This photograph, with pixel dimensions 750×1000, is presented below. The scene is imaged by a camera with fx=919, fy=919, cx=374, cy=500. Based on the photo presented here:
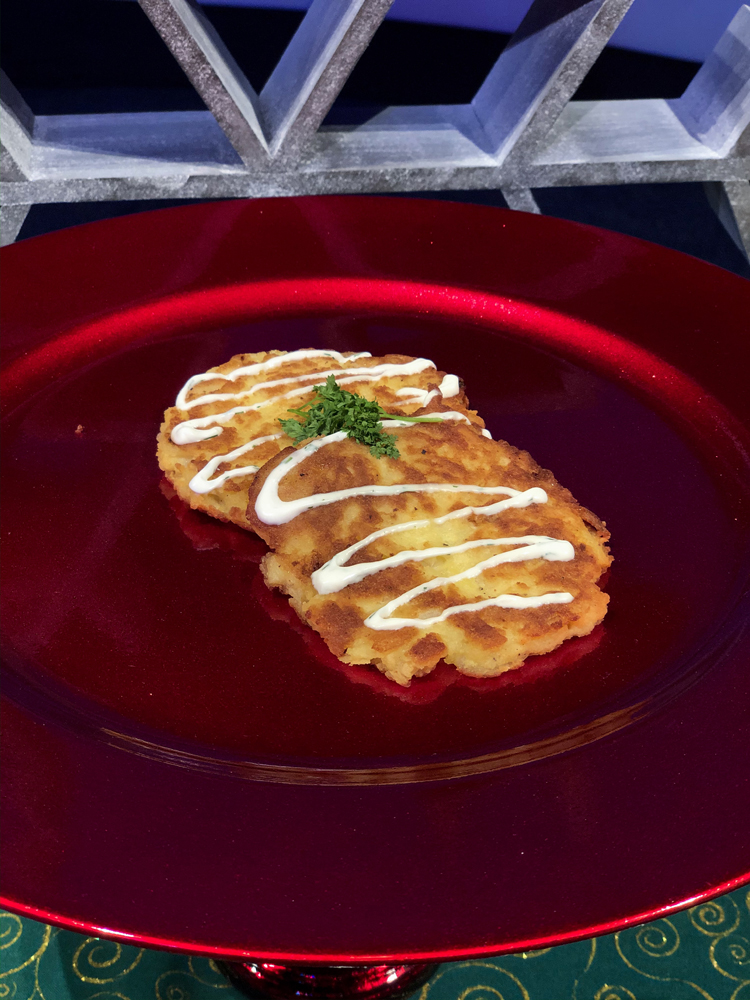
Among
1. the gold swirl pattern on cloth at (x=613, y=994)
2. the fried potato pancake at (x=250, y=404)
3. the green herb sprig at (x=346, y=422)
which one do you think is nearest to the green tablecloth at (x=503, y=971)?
the gold swirl pattern on cloth at (x=613, y=994)

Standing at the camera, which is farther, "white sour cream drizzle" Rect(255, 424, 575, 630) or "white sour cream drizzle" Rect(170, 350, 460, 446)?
"white sour cream drizzle" Rect(170, 350, 460, 446)

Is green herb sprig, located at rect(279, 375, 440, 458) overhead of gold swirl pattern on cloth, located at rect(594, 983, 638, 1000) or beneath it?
overhead

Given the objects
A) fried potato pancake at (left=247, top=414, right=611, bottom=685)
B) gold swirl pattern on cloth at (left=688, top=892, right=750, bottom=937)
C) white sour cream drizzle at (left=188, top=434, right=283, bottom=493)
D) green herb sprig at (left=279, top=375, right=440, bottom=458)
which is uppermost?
white sour cream drizzle at (left=188, top=434, right=283, bottom=493)

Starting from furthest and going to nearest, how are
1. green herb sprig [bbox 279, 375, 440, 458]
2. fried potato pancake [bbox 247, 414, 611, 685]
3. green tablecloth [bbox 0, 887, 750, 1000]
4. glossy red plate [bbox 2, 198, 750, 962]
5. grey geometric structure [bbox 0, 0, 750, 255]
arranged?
grey geometric structure [bbox 0, 0, 750, 255] < green herb sprig [bbox 279, 375, 440, 458] < green tablecloth [bbox 0, 887, 750, 1000] < fried potato pancake [bbox 247, 414, 611, 685] < glossy red plate [bbox 2, 198, 750, 962]

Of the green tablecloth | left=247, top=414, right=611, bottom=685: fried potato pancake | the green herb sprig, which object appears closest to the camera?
left=247, top=414, right=611, bottom=685: fried potato pancake

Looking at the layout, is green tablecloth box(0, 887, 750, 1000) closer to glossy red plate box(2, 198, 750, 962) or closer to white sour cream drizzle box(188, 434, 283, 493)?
glossy red plate box(2, 198, 750, 962)

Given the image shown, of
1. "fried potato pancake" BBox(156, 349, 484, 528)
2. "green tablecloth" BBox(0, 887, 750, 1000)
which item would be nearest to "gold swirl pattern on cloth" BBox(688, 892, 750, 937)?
"green tablecloth" BBox(0, 887, 750, 1000)
